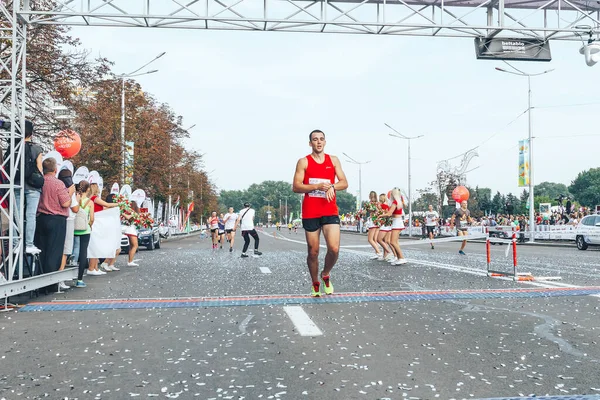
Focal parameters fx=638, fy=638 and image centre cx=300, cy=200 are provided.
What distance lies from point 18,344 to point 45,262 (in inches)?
157

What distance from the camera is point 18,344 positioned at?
5.29 meters

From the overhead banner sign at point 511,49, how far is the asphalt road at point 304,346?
374 inches

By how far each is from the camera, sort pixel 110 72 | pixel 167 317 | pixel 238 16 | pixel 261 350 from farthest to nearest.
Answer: pixel 110 72 < pixel 238 16 < pixel 167 317 < pixel 261 350

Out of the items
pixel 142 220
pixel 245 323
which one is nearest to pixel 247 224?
pixel 142 220

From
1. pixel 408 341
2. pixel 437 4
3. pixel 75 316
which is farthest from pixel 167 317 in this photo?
pixel 437 4

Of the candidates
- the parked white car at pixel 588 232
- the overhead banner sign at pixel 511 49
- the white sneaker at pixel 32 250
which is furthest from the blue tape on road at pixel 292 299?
the parked white car at pixel 588 232

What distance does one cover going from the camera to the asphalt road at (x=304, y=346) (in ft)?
12.6

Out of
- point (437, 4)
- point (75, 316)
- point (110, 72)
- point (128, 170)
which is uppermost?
point (437, 4)

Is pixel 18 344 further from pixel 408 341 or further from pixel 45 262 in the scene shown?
pixel 45 262

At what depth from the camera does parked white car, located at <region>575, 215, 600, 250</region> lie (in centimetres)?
2611

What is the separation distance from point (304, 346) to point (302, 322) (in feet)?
3.67

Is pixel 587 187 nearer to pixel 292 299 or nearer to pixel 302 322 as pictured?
pixel 292 299

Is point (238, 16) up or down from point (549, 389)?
up

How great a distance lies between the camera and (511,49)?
17.0 metres
